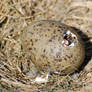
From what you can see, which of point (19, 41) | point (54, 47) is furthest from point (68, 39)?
point (19, 41)

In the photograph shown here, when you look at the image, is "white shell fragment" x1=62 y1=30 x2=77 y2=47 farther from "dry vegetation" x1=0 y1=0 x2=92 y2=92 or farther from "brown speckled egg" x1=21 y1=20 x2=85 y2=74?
"dry vegetation" x1=0 y1=0 x2=92 y2=92

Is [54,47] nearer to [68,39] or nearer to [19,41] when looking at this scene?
[68,39]

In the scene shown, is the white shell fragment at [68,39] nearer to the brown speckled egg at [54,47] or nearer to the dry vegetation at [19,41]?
the brown speckled egg at [54,47]

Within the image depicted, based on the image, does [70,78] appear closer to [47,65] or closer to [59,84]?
[59,84]

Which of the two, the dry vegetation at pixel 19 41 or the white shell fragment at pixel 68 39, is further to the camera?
the dry vegetation at pixel 19 41

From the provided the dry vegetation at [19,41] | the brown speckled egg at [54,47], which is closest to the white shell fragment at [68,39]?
the brown speckled egg at [54,47]

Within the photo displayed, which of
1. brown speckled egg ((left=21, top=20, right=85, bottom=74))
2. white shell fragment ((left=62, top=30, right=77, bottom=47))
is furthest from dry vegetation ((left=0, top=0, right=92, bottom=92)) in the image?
white shell fragment ((left=62, top=30, right=77, bottom=47))
